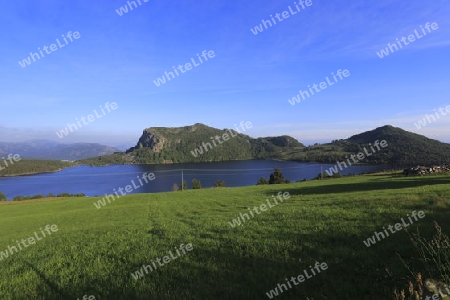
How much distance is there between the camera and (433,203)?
39.6 ft

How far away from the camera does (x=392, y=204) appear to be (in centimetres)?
1296

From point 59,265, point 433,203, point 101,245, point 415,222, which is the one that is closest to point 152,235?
point 101,245

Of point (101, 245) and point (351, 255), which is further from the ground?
point (101, 245)

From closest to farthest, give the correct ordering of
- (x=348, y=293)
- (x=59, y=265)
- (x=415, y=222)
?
(x=348, y=293), (x=59, y=265), (x=415, y=222)

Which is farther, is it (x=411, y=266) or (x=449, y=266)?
(x=411, y=266)

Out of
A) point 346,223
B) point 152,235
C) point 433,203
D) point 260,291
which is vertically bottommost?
point 433,203

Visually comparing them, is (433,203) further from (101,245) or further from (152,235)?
(101,245)

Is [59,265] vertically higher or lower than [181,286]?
higher

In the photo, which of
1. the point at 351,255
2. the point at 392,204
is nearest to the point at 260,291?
the point at 351,255

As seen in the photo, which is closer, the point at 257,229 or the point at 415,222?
the point at 415,222

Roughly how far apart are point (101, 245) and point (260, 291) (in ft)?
22.8

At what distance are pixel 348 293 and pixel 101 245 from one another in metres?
8.26

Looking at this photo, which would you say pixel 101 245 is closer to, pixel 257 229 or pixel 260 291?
pixel 257 229

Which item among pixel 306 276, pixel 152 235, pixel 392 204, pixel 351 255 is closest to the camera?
pixel 306 276
